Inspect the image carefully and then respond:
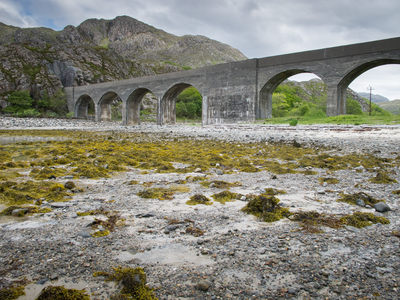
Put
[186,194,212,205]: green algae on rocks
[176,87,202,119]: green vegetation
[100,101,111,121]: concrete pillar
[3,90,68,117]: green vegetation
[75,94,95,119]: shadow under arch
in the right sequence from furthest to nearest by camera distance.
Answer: [176,87,202,119]: green vegetation < [75,94,95,119]: shadow under arch < [3,90,68,117]: green vegetation < [100,101,111,121]: concrete pillar < [186,194,212,205]: green algae on rocks

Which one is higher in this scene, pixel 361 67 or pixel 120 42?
pixel 120 42

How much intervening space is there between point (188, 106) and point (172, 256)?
191 ft

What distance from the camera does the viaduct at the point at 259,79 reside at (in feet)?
54.3

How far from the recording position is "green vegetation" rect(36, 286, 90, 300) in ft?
4.00

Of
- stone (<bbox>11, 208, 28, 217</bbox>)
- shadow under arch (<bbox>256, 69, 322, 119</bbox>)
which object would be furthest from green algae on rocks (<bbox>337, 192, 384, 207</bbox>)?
shadow under arch (<bbox>256, 69, 322, 119</bbox>)

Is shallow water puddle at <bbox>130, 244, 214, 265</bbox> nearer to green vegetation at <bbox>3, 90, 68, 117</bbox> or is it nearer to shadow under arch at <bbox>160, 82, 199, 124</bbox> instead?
shadow under arch at <bbox>160, 82, 199, 124</bbox>

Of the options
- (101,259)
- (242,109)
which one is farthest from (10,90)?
(101,259)

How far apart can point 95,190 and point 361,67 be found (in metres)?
19.3

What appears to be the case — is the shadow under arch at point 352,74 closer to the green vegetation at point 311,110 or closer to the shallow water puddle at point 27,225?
the green vegetation at point 311,110

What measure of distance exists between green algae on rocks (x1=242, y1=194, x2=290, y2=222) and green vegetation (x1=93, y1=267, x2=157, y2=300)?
1193 millimetres

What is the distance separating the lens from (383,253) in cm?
163

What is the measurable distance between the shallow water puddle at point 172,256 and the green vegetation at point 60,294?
0.41m

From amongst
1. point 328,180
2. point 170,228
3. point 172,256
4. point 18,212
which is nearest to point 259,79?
point 328,180

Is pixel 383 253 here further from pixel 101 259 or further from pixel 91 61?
pixel 91 61
